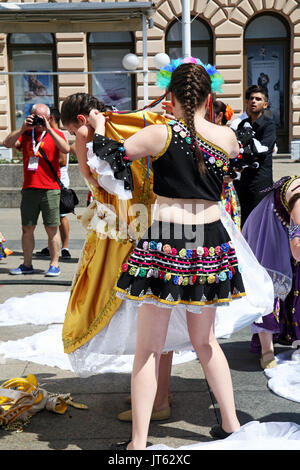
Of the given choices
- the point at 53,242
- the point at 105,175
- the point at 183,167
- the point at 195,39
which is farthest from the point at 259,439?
the point at 195,39

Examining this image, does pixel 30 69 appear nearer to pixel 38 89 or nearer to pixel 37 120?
pixel 38 89

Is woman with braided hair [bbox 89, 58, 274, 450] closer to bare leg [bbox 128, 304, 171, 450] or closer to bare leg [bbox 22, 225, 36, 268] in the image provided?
bare leg [bbox 128, 304, 171, 450]

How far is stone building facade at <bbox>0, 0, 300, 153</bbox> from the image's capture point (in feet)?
55.2

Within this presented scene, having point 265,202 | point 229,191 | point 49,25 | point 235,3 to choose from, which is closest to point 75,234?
point 49,25

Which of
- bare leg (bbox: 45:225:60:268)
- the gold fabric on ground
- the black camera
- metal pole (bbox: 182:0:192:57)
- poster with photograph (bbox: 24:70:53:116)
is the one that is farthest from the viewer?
poster with photograph (bbox: 24:70:53:116)

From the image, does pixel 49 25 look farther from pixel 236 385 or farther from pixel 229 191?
pixel 236 385

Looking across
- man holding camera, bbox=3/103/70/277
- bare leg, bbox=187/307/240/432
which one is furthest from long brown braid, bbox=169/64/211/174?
man holding camera, bbox=3/103/70/277

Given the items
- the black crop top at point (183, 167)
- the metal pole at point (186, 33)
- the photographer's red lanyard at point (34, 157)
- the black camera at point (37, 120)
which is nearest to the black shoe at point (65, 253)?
the photographer's red lanyard at point (34, 157)

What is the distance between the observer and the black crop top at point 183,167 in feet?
9.29

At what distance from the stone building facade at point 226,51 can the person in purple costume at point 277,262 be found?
13.0 m

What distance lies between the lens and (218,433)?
124 inches

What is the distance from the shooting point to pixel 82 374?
3.50 metres

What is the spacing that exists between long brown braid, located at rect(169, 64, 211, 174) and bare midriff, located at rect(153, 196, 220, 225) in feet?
0.51

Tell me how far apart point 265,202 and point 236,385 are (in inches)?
44.5
